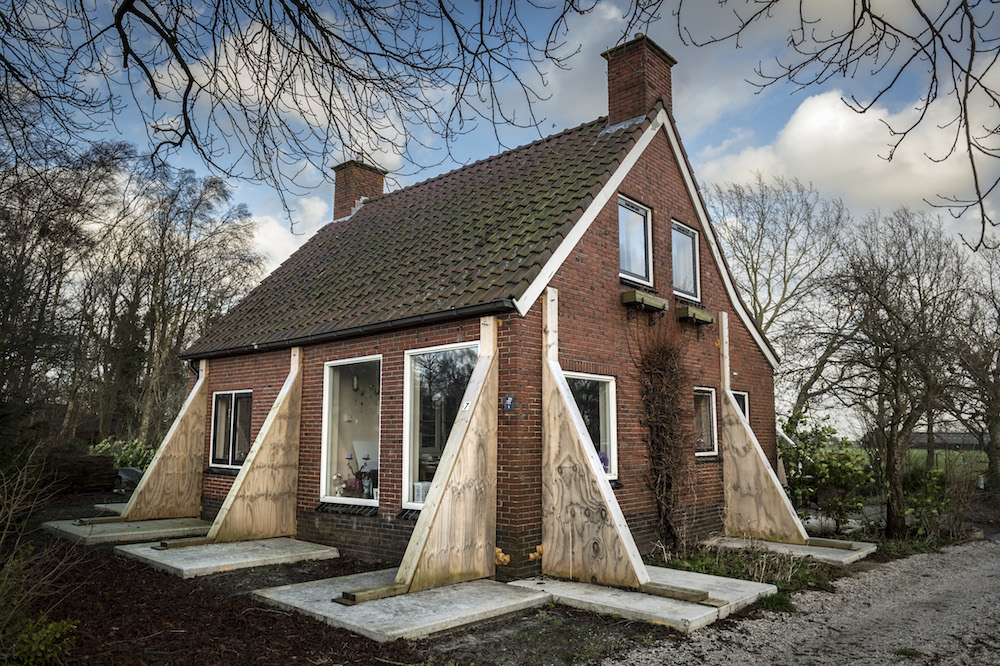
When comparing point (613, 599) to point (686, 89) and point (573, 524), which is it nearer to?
point (573, 524)

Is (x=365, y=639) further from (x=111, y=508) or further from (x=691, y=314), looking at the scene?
(x=111, y=508)

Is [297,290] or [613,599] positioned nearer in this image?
[613,599]

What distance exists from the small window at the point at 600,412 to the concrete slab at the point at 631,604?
2.20 m

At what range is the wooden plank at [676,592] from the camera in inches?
261

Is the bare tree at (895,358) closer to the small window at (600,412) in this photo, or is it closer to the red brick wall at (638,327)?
the red brick wall at (638,327)

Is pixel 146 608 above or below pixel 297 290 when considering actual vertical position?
below

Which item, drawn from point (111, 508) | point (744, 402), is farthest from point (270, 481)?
point (744, 402)

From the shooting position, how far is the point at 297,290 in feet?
41.6

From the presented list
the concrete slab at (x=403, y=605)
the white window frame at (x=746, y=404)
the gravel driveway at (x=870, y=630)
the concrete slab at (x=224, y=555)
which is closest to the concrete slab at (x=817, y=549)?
the gravel driveway at (x=870, y=630)

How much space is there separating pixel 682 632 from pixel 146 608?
16.9 ft

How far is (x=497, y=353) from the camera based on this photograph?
318 inches

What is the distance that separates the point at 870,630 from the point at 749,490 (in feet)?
15.4

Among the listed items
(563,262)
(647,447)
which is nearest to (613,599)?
(647,447)

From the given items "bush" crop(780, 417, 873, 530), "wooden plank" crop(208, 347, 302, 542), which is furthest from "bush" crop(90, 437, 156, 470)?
"bush" crop(780, 417, 873, 530)
